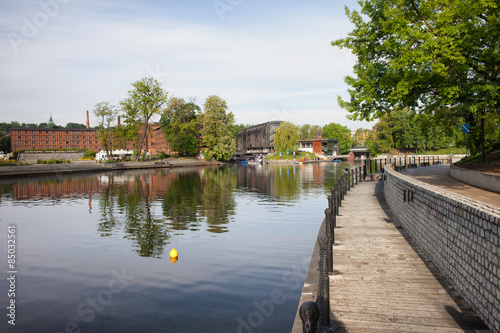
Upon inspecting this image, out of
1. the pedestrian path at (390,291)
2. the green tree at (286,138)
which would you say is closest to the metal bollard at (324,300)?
the pedestrian path at (390,291)

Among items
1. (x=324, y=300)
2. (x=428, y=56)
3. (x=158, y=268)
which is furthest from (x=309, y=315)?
(x=428, y=56)

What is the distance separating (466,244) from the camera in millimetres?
6281

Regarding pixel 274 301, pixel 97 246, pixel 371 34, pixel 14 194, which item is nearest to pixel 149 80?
pixel 14 194

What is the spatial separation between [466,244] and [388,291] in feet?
5.43

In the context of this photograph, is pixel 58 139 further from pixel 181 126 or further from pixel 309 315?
pixel 309 315

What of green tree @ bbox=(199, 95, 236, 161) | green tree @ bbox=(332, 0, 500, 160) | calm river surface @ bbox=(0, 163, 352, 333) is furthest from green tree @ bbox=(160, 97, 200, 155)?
green tree @ bbox=(332, 0, 500, 160)

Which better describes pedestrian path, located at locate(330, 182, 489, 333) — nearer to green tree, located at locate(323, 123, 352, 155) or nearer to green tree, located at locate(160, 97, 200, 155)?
green tree, located at locate(160, 97, 200, 155)

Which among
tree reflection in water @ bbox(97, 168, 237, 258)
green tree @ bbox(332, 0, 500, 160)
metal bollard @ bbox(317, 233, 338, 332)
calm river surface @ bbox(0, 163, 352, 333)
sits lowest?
calm river surface @ bbox(0, 163, 352, 333)

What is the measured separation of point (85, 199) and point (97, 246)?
1561cm

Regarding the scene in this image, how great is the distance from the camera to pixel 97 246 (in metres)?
14.0

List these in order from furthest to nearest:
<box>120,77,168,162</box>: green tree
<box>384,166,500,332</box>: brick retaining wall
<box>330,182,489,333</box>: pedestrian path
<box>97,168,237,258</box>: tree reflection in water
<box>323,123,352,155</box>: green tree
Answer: <box>323,123,352,155</box>: green tree < <box>120,77,168,162</box>: green tree < <box>97,168,237,258</box>: tree reflection in water < <box>330,182,489,333</box>: pedestrian path < <box>384,166,500,332</box>: brick retaining wall

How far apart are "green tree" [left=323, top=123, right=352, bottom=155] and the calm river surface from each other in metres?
139

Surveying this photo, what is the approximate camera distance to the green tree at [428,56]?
1769 centimetres

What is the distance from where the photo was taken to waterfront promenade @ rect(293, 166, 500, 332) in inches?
222
